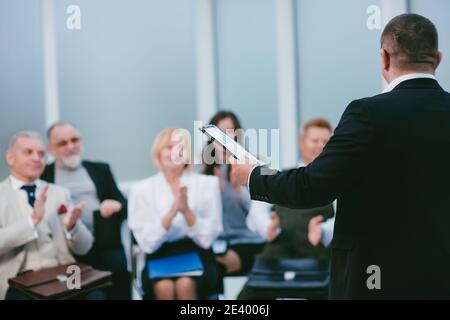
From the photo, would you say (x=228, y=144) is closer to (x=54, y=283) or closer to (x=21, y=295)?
(x=54, y=283)

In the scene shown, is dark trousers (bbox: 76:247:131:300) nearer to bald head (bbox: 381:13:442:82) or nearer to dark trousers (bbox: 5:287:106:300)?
dark trousers (bbox: 5:287:106:300)

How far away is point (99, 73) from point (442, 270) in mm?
2775

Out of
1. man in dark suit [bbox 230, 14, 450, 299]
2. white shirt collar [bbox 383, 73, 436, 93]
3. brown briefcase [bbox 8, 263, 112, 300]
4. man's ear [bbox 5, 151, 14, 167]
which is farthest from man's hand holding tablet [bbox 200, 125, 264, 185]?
man's ear [bbox 5, 151, 14, 167]

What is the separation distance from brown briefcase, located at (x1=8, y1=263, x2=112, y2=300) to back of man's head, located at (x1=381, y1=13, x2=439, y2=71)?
5.47ft

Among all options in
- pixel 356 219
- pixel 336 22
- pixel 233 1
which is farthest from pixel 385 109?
pixel 233 1

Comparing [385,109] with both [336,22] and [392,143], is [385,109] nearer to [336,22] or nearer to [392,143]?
[392,143]

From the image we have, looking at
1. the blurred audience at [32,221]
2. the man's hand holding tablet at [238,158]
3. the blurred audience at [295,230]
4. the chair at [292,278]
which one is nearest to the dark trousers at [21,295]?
the blurred audience at [32,221]

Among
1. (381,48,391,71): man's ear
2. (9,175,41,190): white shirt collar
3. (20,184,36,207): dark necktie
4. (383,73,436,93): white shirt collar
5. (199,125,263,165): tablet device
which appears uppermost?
(381,48,391,71): man's ear

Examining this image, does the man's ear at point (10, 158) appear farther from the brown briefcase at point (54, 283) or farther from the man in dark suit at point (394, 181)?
the man in dark suit at point (394, 181)

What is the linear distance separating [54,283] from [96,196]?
32.3 inches

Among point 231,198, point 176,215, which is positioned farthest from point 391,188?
point 231,198

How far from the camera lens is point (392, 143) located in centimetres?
146

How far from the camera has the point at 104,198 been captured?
3.29m

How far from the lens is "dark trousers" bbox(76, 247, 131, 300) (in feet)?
10.0
